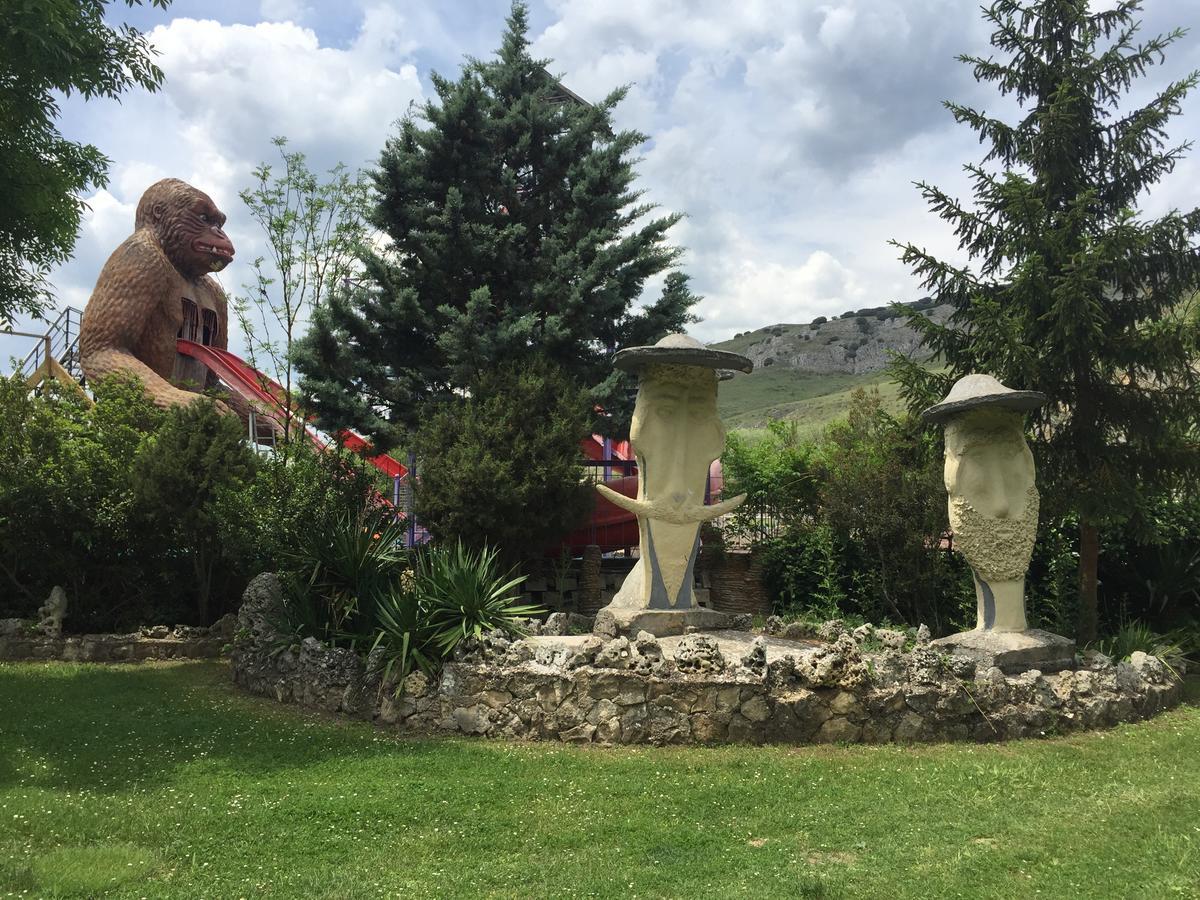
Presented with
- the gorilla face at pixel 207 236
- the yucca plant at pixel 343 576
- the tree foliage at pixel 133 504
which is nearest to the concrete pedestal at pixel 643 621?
the yucca plant at pixel 343 576

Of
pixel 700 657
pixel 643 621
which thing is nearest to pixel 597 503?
pixel 643 621

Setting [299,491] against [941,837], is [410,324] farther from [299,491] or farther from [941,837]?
[941,837]

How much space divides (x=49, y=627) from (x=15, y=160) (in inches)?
251

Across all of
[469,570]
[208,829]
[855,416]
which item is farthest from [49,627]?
[855,416]

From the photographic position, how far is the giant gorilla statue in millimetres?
21969

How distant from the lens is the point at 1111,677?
8328mm

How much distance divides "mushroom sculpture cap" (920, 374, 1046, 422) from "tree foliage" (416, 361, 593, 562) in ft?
18.1

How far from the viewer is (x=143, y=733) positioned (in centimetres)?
753

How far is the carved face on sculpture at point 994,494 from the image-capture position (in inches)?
369

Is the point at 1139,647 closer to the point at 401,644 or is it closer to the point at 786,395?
the point at 401,644

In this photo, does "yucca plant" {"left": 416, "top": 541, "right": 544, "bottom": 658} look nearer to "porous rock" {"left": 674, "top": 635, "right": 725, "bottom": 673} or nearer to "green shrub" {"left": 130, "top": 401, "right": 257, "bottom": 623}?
"porous rock" {"left": 674, "top": 635, "right": 725, "bottom": 673}

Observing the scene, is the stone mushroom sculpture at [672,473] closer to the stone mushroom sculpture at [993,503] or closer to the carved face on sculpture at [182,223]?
the stone mushroom sculpture at [993,503]

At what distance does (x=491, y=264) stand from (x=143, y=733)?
10.0 meters

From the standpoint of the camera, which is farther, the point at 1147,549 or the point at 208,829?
the point at 1147,549
